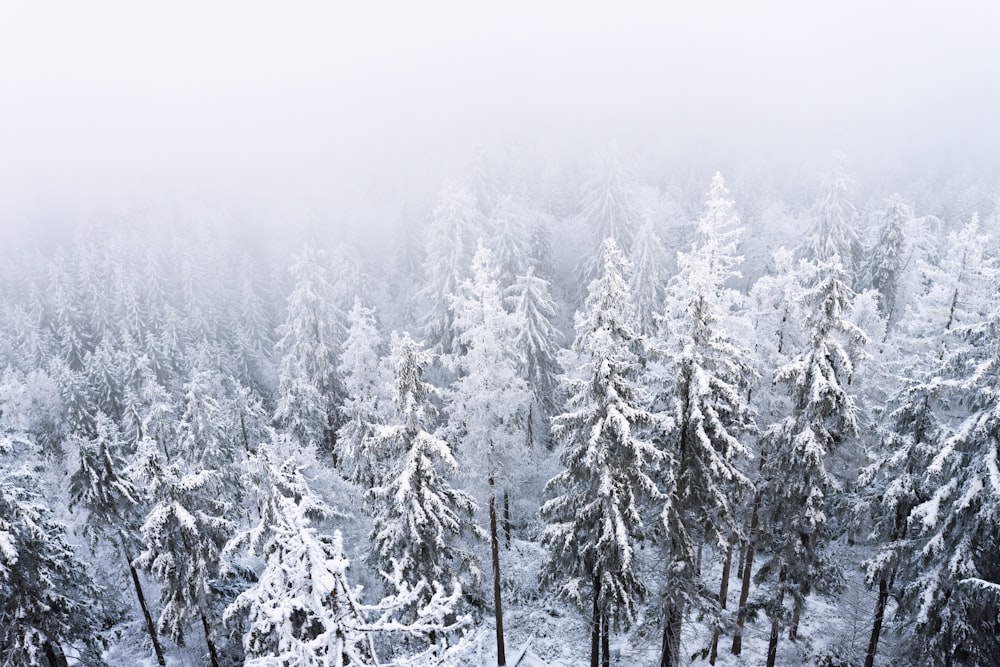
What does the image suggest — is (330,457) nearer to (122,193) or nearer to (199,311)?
(199,311)

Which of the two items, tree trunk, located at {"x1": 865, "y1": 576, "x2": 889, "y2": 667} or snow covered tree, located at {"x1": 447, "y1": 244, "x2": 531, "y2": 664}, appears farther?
snow covered tree, located at {"x1": 447, "y1": 244, "x2": 531, "y2": 664}

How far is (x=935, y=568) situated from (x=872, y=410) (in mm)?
6977

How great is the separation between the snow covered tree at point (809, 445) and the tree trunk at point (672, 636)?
3.56m

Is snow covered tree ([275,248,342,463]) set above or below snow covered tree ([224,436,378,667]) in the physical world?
below

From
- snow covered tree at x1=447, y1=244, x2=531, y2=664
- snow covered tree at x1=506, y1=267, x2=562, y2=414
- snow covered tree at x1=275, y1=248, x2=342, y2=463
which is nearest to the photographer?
snow covered tree at x1=447, y1=244, x2=531, y2=664

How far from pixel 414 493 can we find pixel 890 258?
138ft

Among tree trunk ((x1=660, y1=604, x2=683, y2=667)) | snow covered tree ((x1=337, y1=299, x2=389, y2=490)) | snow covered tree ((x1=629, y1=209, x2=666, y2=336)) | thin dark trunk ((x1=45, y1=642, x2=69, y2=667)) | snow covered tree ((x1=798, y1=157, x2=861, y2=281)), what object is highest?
snow covered tree ((x1=798, y1=157, x2=861, y2=281))

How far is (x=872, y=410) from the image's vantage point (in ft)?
73.8

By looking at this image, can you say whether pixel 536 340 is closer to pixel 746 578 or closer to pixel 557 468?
pixel 557 468

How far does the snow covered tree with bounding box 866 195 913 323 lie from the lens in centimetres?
4319

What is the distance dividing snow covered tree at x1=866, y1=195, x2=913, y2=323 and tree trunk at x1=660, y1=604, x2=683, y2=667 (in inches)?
1373

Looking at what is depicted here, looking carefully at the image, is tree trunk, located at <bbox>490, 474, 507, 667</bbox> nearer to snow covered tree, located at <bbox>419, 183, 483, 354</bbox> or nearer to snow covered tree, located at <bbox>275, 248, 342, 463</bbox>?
snow covered tree, located at <bbox>275, 248, 342, 463</bbox>

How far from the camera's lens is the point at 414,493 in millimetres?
17516

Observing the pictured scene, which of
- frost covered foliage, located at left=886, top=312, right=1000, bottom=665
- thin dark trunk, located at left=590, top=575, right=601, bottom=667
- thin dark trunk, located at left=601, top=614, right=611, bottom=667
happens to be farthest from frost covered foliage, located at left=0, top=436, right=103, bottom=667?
frost covered foliage, located at left=886, top=312, right=1000, bottom=665
